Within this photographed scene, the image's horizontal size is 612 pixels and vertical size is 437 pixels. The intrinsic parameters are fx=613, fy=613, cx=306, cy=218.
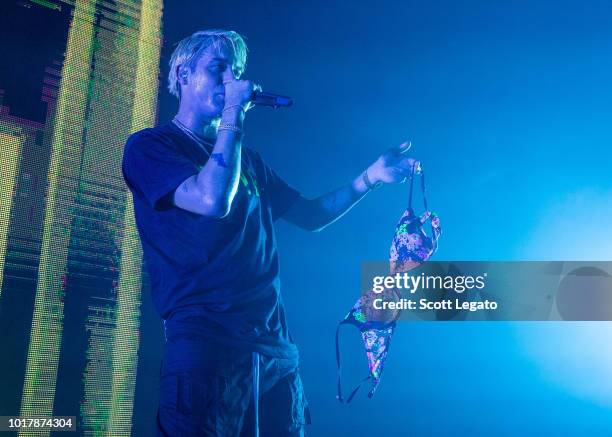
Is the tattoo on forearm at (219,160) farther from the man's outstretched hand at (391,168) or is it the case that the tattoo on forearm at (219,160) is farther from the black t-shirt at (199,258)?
the man's outstretched hand at (391,168)

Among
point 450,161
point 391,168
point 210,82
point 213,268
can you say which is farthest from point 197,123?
point 450,161

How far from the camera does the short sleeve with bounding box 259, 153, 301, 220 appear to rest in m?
1.57

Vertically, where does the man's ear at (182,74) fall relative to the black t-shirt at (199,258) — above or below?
above

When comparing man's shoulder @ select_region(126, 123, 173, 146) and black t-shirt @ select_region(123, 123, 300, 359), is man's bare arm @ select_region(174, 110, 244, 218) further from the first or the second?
man's shoulder @ select_region(126, 123, 173, 146)

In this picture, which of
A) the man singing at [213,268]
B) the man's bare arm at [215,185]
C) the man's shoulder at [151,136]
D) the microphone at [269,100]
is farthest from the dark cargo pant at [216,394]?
the microphone at [269,100]

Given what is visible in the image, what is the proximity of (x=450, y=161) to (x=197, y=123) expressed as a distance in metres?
1.09

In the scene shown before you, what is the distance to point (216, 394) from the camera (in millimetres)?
1200

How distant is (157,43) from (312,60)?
587 mm

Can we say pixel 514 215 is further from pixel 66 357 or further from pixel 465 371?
pixel 66 357

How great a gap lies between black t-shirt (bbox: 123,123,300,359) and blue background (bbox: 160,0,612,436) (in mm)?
795

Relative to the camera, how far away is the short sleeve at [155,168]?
121 cm

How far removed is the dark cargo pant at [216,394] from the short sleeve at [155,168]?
0.98 ft

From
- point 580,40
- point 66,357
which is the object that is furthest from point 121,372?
point 580,40

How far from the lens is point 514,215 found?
2174 millimetres
